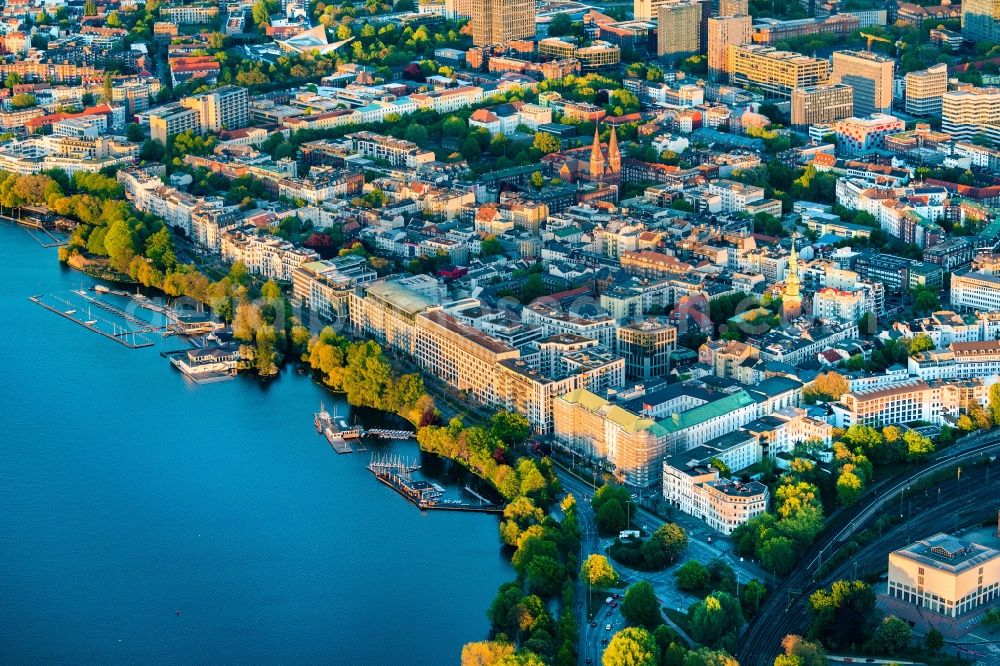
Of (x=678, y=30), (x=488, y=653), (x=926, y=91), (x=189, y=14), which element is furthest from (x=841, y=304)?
(x=189, y=14)

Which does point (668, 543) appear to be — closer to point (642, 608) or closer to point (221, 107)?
point (642, 608)

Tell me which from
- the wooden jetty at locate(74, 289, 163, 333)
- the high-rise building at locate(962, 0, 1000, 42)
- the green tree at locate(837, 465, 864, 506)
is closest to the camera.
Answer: the green tree at locate(837, 465, 864, 506)

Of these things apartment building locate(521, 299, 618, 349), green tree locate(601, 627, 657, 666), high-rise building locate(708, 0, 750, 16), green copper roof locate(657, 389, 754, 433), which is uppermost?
high-rise building locate(708, 0, 750, 16)

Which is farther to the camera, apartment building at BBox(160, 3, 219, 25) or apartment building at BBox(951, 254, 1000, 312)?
apartment building at BBox(160, 3, 219, 25)

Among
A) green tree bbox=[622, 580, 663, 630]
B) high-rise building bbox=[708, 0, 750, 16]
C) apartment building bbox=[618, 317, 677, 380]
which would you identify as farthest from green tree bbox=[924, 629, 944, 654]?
high-rise building bbox=[708, 0, 750, 16]

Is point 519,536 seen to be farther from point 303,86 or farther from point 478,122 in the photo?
point 303,86

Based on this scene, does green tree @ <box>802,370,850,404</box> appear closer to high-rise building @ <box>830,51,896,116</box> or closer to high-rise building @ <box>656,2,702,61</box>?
high-rise building @ <box>830,51,896,116</box>

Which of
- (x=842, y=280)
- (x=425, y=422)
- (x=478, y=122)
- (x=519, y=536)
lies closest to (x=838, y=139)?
(x=478, y=122)
